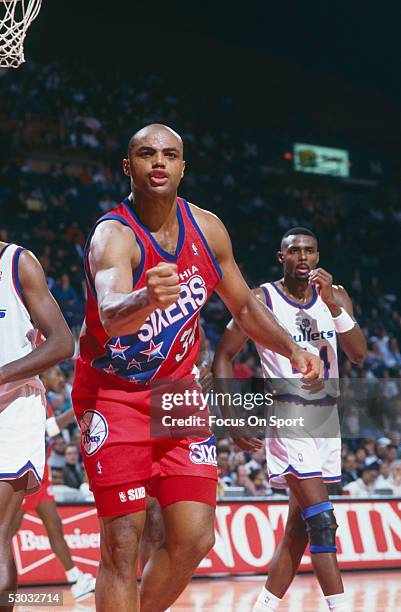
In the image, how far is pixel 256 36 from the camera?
22.4 m

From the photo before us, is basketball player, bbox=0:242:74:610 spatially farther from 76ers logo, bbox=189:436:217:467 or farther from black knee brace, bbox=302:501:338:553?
black knee brace, bbox=302:501:338:553

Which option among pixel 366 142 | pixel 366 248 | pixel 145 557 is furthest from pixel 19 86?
pixel 145 557

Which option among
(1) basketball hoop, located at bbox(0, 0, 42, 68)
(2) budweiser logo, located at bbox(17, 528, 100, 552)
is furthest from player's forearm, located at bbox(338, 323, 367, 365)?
(2) budweiser logo, located at bbox(17, 528, 100, 552)

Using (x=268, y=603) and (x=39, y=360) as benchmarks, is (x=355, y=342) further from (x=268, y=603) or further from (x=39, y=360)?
(x=39, y=360)

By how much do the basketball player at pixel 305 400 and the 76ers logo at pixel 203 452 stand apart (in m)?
1.03

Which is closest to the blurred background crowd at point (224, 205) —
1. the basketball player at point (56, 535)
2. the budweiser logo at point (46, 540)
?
the budweiser logo at point (46, 540)

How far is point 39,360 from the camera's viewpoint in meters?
3.99

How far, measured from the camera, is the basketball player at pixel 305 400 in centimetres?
502

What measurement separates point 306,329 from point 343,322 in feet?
0.99

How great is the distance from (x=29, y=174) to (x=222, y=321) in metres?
4.29

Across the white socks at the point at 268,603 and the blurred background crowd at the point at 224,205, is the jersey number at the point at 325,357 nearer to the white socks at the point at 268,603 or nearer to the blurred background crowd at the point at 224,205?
the white socks at the point at 268,603

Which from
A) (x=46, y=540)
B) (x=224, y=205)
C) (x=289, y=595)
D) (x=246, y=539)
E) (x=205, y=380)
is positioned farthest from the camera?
(x=224, y=205)

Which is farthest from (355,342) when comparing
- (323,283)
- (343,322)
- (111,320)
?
(111,320)

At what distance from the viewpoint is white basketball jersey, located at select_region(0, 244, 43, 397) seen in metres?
4.11
